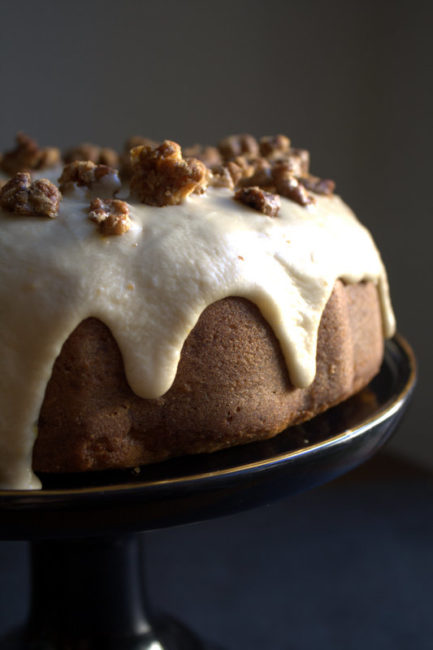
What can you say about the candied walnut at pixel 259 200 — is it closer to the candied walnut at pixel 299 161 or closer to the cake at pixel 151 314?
the cake at pixel 151 314

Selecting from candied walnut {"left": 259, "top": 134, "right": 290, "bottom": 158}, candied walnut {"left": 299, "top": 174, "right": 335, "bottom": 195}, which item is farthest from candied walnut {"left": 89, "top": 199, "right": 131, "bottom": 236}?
candied walnut {"left": 259, "top": 134, "right": 290, "bottom": 158}

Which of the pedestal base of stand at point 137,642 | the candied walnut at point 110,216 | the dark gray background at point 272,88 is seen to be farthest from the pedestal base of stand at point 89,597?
the dark gray background at point 272,88

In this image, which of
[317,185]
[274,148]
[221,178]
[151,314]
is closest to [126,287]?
[151,314]

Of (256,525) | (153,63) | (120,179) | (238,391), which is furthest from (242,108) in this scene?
(238,391)

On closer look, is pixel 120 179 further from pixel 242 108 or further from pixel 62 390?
pixel 242 108

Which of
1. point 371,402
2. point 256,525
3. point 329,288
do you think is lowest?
point 256,525

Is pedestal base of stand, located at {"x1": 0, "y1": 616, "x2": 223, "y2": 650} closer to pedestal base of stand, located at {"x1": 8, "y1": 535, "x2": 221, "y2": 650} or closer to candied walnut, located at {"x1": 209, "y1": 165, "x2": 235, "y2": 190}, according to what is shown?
pedestal base of stand, located at {"x1": 8, "y1": 535, "x2": 221, "y2": 650}
